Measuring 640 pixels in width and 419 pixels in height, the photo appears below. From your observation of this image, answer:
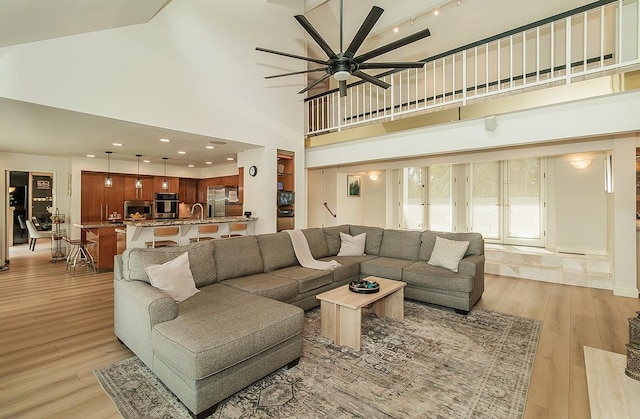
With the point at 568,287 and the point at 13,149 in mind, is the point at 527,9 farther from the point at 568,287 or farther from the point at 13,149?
the point at 13,149

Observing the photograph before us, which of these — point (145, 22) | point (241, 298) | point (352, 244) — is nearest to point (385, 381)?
point (241, 298)

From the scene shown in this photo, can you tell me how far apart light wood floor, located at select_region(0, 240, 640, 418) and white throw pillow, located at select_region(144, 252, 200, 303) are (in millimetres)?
688

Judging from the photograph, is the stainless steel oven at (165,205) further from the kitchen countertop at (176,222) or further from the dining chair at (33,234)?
the kitchen countertop at (176,222)

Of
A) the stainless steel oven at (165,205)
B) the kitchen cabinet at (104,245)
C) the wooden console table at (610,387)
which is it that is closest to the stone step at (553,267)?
the wooden console table at (610,387)

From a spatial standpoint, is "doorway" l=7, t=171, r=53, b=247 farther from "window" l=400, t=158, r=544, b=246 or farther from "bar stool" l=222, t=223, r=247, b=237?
"window" l=400, t=158, r=544, b=246

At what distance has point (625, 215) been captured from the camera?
4.13 m

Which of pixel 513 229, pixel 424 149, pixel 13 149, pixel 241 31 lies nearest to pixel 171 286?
pixel 424 149

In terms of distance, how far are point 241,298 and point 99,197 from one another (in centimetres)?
701

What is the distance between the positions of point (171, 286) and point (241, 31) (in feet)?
15.2

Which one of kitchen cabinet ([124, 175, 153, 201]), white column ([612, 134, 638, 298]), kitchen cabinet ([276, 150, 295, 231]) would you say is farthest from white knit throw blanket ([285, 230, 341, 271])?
kitchen cabinet ([124, 175, 153, 201])

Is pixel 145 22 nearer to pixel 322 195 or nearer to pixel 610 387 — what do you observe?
pixel 322 195

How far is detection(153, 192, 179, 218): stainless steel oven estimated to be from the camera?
320 inches

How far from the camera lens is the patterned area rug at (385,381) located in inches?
73.4

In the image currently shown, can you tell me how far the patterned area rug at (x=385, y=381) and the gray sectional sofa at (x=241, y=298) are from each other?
12 centimetres
